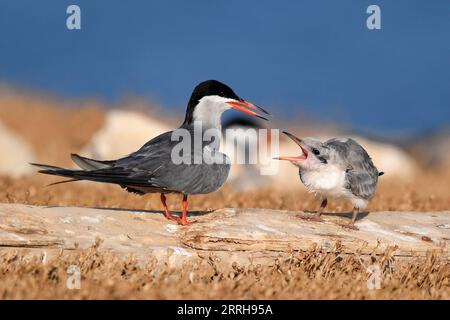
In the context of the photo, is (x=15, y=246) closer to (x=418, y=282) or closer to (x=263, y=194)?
(x=418, y=282)

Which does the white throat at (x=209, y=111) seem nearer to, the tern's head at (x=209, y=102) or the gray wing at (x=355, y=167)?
the tern's head at (x=209, y=102)

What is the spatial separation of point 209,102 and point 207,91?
10 cm

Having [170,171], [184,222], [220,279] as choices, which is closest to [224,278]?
[220,279]

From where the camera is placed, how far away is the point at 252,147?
14930 millimetres

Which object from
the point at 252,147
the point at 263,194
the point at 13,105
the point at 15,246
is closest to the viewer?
the point at 15,246

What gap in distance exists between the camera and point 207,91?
705 cm

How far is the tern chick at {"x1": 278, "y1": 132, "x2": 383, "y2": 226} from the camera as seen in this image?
688 centimetres

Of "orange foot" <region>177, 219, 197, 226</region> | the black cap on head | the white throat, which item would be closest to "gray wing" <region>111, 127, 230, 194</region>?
"orange foot" <region>177, 219, 197, 226</region>

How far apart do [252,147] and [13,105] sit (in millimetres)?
6098

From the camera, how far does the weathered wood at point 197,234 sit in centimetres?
629

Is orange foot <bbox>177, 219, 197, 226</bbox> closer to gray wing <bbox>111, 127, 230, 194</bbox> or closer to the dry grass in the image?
gray wing <bbox>111, 127, 230, 194</bbox>

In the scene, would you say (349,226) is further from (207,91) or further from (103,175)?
(103,175)

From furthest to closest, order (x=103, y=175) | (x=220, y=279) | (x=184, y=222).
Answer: (x=184, y=222)
(x=103, y=175)
(x=220, y=279)
